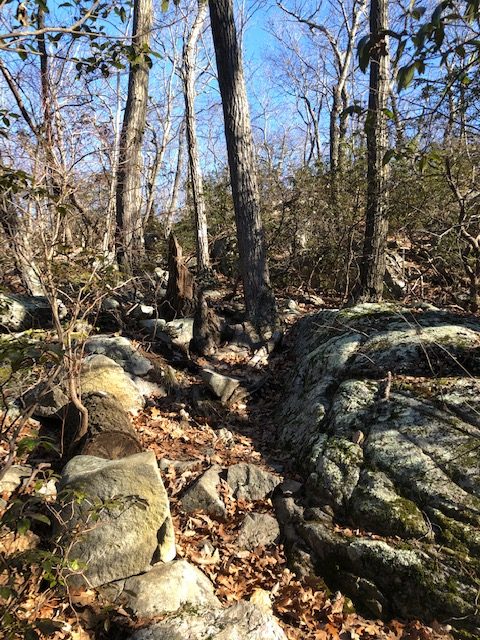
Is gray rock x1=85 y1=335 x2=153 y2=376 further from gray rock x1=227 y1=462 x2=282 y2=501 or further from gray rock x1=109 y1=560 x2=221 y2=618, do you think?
gray rock x1=109 y1=560 x2=221 y2=618

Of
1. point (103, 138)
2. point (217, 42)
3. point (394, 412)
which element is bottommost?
point (394, 412)

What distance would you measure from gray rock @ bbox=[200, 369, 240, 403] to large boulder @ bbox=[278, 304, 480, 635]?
0.85 metres

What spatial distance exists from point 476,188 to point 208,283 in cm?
569

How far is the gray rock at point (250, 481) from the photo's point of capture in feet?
14.9

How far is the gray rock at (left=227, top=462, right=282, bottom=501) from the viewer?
4.55 metres

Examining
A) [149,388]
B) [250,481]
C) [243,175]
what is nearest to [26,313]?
[149,388]

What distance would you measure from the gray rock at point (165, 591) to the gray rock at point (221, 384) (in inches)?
118

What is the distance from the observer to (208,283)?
10.3 m

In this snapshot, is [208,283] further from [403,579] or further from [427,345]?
[403,579]

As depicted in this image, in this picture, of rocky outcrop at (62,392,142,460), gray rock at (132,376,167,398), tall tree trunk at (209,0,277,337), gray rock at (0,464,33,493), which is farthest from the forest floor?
tall tree trunk at (209,0,277,337)

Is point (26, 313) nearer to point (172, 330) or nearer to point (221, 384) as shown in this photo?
point (172, 330)

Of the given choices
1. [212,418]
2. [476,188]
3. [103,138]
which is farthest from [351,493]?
[103,138]

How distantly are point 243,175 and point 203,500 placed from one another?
5.28m

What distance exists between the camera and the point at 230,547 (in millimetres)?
3969
